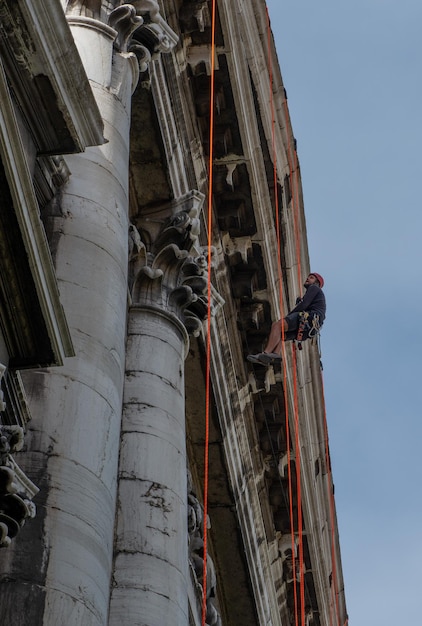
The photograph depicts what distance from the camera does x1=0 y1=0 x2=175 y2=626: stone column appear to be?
33.1ft

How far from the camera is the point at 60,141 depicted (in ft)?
37.5

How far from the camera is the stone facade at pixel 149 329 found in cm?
1008

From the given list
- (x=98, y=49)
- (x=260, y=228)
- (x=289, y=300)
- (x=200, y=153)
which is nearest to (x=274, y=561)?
(x=289, y=300)

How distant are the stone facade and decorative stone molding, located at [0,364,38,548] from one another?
0.05ft

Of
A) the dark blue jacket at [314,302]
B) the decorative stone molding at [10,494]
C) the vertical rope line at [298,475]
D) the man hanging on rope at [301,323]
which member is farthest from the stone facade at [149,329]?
the dark blue jacket at [314,302]

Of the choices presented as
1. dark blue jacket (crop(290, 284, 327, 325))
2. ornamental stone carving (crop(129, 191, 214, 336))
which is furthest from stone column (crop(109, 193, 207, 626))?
dark blue jacket (crop(290, 284, 327, 325))

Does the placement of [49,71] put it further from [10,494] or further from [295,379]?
[295,379]

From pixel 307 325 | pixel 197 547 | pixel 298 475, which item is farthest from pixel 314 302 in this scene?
pixel 197 547

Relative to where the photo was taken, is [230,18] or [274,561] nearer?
[230,18]

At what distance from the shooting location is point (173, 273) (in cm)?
1653

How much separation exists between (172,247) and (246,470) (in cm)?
708

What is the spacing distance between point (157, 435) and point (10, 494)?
5.47 metres

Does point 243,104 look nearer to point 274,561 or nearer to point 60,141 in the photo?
point 274,561

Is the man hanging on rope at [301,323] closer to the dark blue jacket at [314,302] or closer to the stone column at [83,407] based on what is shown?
the dark blue jacket at [314,302]
